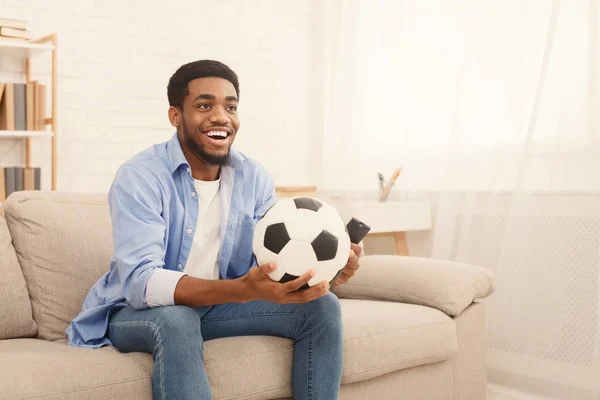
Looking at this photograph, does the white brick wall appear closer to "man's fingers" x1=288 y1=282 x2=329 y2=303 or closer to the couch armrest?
the couch armrest

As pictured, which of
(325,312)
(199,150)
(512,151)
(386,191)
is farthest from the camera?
(386,191)

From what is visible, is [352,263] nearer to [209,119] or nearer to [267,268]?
[267,268]

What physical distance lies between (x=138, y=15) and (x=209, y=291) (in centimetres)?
251

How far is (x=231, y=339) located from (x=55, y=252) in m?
0.62

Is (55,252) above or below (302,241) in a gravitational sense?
below

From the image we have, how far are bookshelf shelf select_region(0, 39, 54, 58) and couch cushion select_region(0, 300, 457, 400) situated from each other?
5.82 feet

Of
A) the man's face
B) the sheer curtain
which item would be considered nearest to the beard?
the man's face

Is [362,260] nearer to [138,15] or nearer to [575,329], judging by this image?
[575,329]

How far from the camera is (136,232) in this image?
1.63m

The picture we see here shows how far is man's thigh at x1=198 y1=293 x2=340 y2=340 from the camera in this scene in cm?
177

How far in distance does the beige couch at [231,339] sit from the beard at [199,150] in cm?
46

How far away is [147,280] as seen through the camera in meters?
1.60

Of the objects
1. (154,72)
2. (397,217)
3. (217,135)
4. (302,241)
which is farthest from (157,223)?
(154,72)

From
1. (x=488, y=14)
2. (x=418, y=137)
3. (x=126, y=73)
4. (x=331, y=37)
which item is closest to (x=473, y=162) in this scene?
(x=418, y=137)
